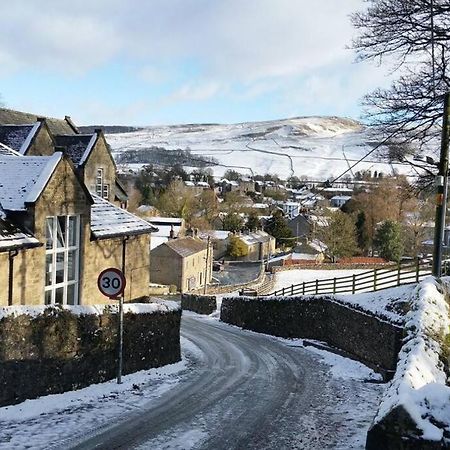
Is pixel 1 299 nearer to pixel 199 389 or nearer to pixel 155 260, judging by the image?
pixel 199 389

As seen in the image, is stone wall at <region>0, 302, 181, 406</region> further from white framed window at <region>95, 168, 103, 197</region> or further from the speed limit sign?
white framed window at <region>95, 168, 103, 197</region>

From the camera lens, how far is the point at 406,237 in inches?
2933

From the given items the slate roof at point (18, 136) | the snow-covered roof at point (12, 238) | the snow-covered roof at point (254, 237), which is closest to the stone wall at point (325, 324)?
the snow-covered roof at point (12, 238)

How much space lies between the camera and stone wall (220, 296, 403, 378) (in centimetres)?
1605

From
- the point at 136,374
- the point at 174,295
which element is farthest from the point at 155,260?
the point at 136,374

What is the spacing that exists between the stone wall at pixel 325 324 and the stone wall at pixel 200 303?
6.36m

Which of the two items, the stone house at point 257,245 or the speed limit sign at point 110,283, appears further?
the stone house at point 257,245

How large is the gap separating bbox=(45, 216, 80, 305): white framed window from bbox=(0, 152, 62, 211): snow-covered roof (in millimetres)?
1148

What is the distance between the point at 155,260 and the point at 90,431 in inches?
2101

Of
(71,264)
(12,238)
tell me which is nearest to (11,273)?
(12,238)

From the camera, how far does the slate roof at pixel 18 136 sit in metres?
23.8

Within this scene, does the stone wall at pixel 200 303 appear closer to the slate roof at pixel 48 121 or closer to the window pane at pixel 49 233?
the slate roof at pixel 48 121

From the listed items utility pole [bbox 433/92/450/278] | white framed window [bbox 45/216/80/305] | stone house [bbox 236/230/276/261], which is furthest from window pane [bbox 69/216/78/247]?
stone house [bbox 236/230/276/261]

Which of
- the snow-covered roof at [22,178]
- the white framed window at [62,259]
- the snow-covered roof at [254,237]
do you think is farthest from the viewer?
the snow-covered roof at [254,237]
